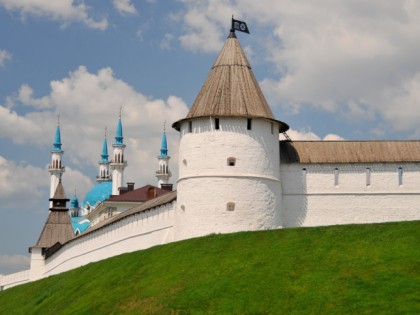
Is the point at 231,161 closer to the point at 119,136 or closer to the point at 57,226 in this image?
the point at 57,226

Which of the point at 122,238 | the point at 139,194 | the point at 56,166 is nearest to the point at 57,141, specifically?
the point at 56,166

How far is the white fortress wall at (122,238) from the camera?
124ft

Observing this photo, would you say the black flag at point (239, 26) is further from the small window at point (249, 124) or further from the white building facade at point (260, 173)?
the small window at point (249, 124)

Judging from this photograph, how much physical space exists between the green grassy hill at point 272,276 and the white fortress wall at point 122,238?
11.0 ft

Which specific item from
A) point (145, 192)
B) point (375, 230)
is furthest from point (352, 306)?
point (145, 192)

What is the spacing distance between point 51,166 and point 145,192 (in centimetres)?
2600

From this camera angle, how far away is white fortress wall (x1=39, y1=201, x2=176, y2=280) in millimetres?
37656

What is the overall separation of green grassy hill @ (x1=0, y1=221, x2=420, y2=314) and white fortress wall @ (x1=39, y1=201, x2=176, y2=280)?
3.34 m

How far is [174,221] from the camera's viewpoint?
36125mm

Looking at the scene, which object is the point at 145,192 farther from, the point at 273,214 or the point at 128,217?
the point at 273,214

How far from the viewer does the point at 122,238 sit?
41938 millimetres

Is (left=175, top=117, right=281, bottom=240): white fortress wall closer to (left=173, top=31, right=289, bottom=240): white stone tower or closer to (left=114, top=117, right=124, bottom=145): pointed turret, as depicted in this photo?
(left=173, top=31, right=289, bottom=240): white stone tower

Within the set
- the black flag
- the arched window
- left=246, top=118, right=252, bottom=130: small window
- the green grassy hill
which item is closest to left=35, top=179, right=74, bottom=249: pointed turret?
the green grassy hill

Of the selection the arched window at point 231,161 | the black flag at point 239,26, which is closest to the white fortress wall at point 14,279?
the black flag at point 239,26
